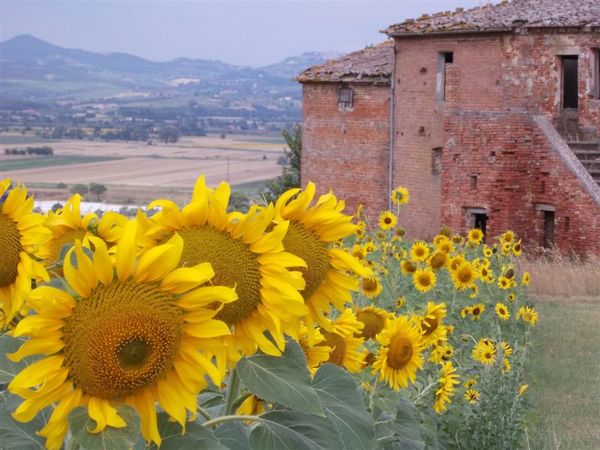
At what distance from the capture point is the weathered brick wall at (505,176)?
27.6 meters

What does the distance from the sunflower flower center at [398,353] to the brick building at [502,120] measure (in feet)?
72.2

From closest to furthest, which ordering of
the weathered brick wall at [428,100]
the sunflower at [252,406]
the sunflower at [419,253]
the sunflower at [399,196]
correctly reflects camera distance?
1. the sunflower at [252,406]
2. the sunflower at [419,253]
3. the sunflower at [399,196]
4. the weathered brick wall at [428,100]

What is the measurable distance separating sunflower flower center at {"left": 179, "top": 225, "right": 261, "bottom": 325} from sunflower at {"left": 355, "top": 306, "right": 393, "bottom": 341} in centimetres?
229

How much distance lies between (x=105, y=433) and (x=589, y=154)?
26715mm

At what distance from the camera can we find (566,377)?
546 inches

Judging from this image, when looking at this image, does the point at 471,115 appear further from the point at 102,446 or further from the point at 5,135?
the point at 5,135

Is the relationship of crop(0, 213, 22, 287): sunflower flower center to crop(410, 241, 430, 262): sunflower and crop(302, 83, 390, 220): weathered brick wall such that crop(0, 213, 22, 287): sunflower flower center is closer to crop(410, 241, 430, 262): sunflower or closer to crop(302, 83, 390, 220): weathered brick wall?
crop(410, 241, 430, 262): sunflower

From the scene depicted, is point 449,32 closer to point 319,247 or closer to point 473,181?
point 473,181

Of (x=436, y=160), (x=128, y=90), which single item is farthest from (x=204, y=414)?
(x=128, y=90)

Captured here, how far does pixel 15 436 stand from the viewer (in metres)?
2.67

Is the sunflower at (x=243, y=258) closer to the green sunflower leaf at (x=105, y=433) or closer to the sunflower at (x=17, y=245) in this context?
the green sunflower leaf at (x=105, y=433)

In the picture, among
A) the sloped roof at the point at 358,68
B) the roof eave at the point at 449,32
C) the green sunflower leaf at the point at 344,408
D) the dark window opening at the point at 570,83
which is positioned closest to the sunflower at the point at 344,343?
the green sunflower leaf at the point at 344,408

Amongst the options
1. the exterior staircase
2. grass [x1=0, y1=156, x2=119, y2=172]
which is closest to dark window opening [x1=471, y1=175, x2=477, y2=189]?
the exterior staircase

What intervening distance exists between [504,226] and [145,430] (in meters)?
26.5
